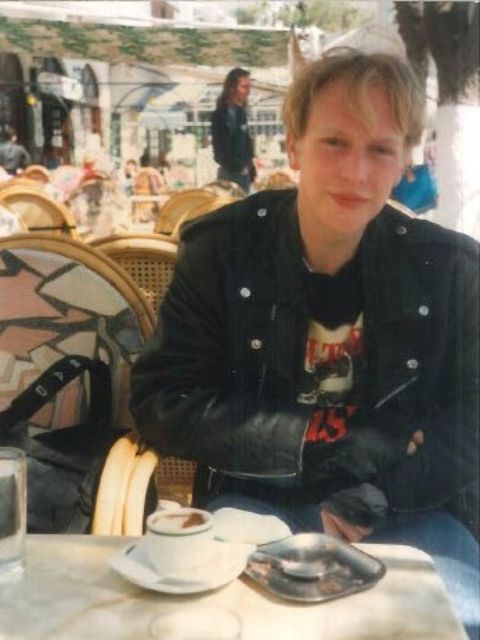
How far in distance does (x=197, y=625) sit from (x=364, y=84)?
104 centimetres

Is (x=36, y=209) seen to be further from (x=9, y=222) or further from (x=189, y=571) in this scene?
(x=189, y=571)

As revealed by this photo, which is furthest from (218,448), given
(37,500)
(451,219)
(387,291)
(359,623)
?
(451,219)

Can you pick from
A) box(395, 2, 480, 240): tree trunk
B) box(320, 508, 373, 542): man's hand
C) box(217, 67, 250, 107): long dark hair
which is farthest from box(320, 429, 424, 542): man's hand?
box(217, 67, 250, 107): long dark hair

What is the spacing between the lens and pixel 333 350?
5.36 ft

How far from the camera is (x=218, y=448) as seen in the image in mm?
1528

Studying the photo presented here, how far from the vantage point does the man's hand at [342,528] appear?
5.10 ft

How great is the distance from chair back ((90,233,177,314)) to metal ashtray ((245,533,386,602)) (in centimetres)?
105

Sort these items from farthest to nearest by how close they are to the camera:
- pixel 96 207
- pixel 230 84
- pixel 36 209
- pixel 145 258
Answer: pixel 96 207
pixel 230 84
pixel 36 209
pixel 145 258

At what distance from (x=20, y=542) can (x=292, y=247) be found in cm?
84

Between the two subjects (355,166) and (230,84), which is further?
(230,84)

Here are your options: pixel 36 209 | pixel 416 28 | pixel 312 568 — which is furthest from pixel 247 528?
pixel 36 209

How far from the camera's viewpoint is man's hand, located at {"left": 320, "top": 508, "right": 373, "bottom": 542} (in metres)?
1.56

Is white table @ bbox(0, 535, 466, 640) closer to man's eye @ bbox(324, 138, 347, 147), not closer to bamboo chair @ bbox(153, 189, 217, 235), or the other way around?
man's eye @ bbox(324, 138, 347, 147)

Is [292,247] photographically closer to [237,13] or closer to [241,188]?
[237,13]
